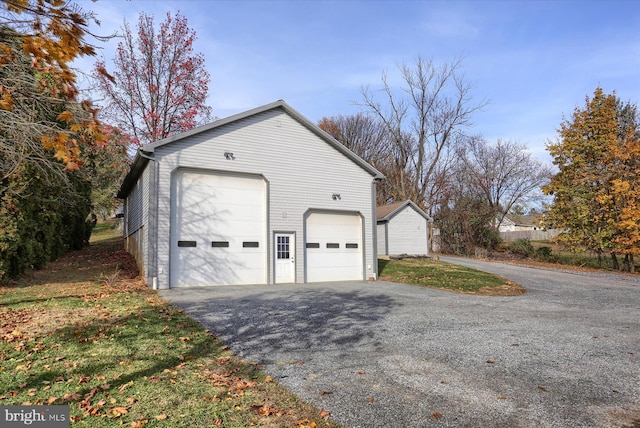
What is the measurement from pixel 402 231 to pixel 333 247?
12.5 metres

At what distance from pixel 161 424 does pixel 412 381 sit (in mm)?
2655

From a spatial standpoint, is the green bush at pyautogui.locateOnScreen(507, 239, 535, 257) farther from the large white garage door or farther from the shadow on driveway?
the large white garage door

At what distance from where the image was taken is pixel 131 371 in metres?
4.42

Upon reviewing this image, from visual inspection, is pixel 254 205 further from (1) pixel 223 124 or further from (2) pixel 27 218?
(2) pixel 27 218

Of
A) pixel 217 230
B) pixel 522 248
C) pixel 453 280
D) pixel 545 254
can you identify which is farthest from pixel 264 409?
pixel 522 248

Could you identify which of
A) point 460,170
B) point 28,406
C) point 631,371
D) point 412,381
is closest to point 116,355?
point 28,406

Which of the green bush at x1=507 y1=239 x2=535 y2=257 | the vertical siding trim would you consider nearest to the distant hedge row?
the vertical siding trim

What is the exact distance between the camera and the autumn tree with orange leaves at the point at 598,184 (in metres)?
17.5

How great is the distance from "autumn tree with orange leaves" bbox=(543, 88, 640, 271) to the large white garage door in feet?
53.9

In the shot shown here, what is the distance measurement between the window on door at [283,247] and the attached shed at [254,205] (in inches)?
1.4

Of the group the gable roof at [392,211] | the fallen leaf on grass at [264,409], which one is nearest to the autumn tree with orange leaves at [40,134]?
the fallen leaf on grass at [264,409]

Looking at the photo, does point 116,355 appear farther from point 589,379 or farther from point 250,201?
point 250,201

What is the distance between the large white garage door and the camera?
39.3 feet

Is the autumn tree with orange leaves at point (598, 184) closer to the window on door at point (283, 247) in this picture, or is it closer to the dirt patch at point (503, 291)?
the dirt patch at point (503, 291)
